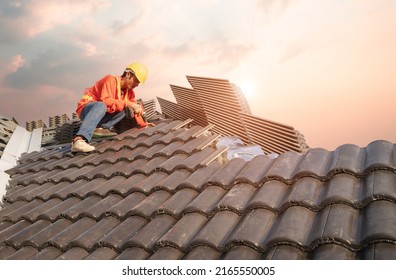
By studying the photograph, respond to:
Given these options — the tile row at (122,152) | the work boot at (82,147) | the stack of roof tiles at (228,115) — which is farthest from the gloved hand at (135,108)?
the work boot at (82,147)

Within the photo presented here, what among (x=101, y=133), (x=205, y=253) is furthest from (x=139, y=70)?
(x=205, y=253)

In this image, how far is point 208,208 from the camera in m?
2.92

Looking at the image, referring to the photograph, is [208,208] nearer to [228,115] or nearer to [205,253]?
[205,253]

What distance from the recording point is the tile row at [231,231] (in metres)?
2.21

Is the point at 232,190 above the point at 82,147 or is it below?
below

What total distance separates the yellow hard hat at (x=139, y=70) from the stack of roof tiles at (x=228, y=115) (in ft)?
3.21

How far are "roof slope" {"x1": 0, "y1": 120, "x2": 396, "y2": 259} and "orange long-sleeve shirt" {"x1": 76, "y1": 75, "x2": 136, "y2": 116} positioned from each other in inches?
48.0

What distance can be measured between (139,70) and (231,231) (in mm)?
3708

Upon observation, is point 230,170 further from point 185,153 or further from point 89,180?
point 89,180

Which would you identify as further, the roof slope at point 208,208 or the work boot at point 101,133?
the work boot at point 101,133

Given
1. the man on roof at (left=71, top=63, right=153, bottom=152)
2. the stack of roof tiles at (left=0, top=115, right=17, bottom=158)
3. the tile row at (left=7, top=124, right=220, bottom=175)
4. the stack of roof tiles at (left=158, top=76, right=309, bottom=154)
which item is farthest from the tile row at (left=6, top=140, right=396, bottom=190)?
the stack of roof tiles at (left=0, top=115, right=17, bottom=158)

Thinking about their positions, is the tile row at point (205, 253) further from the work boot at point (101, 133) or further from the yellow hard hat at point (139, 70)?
the yellow hard hat at point (139, 70)

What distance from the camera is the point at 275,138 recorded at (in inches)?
210
